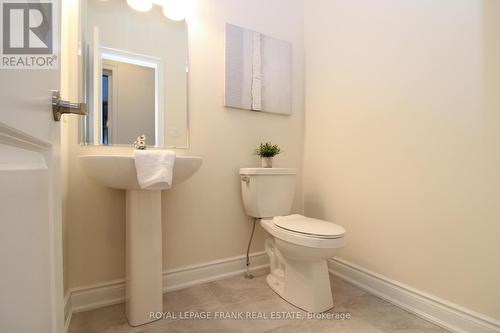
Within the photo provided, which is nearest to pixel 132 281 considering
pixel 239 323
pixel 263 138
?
pixel 239 323

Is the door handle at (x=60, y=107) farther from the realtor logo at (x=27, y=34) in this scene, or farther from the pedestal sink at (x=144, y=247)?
the pedestal sink at (x=144, y=247)

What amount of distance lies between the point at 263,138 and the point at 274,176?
0.37 m

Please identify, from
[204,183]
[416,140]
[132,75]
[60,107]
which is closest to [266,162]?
[204,183]

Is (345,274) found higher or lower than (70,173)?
lower

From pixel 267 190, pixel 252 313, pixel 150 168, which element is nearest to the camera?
pixel 150 168

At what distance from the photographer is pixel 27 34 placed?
14.4 inches

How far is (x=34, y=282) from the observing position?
384 millimetres

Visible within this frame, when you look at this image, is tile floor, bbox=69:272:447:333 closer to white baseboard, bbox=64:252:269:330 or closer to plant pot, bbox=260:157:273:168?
white baseboard, bbox=64:252:269:330

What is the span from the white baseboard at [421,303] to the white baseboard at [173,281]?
658mm

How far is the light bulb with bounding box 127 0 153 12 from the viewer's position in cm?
147

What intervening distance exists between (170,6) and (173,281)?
1684mm

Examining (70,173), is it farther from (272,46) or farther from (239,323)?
(272,46)

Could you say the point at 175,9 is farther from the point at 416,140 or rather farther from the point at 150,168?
the point at 416,140

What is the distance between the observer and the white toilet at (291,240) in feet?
4.11
